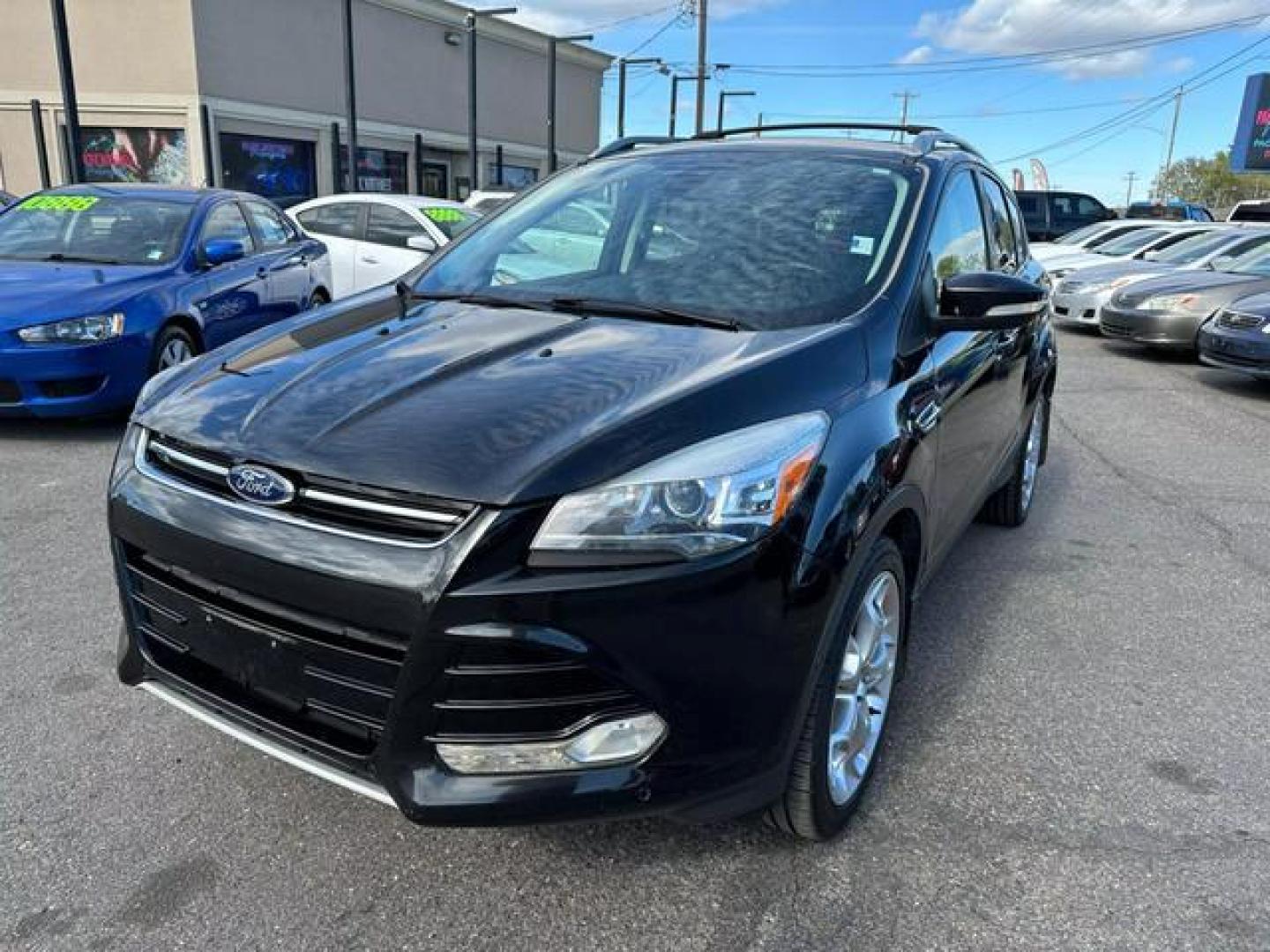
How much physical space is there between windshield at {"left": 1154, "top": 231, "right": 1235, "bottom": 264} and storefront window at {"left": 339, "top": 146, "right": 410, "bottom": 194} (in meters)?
25.2

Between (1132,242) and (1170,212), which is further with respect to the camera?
(1170,212)

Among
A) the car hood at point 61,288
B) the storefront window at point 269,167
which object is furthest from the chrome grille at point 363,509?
the storefront window at point 269,167

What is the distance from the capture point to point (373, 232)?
11.2m

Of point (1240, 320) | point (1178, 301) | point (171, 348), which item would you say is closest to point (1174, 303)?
point (1178, 301)

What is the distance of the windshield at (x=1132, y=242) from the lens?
→ 52.4ft

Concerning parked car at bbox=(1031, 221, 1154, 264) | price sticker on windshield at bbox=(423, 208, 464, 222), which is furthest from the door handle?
parked car at bbox=(1031, 221, 1154, 264)

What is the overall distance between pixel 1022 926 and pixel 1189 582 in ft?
9.22

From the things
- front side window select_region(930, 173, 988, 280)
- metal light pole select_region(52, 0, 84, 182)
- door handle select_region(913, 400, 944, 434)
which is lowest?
door handle select_region(913, 400, 944, 434)

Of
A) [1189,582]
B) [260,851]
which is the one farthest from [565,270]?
[1189,582]

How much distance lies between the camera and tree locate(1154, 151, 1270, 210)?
8094 centimetres

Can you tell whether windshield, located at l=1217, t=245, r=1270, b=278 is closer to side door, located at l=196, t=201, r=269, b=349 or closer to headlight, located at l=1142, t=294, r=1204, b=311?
headlight, located at l=1142, t=294, r=1204, b=311

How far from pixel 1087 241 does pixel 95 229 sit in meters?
16.9

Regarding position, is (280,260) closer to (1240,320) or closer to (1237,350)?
(1237,350)

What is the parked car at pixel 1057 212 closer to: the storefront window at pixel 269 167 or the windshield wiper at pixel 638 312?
the storefront window at pixel 269 167
